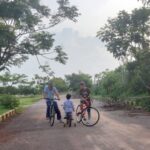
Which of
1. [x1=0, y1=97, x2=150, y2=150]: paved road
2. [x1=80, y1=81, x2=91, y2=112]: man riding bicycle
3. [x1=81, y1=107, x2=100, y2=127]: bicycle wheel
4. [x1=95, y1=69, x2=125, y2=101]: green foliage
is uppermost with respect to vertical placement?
[x1=95, y1=69, x2=125, y2=101]: green foliage

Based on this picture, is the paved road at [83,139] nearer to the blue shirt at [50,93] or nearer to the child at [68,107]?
the child at [68,107]

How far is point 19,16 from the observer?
80.2ft

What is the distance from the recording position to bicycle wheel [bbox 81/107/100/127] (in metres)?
17.1

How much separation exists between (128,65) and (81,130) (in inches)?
817

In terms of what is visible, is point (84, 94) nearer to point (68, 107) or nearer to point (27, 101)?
point (68, 107)

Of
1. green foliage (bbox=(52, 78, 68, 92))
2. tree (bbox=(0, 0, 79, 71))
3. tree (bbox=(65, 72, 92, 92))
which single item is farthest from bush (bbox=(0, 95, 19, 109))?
tree (bbox=(65, 72, 92, 92))

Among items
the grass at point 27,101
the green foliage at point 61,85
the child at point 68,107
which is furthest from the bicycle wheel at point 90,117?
the green foliage at point 61,85

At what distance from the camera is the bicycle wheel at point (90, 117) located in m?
17.1

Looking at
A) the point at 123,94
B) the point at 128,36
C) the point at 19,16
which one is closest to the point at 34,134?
the point at 19,16

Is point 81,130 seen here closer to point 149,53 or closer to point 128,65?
point 149,53

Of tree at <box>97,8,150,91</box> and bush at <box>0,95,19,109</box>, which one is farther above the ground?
tree at <box>97,8,150,91</box>

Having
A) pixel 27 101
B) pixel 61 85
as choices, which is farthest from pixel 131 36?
pixel 61 85

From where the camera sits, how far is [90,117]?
1730 centimetres

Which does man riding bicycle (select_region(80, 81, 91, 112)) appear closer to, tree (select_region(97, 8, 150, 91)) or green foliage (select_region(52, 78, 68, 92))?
tree (select_region(97, 8, 150, 91))
